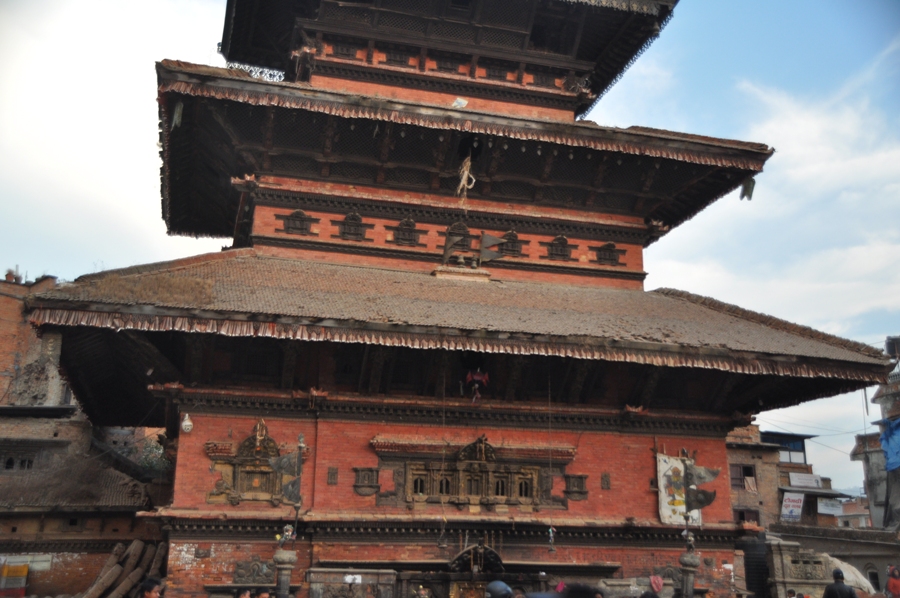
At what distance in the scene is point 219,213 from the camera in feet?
60.4

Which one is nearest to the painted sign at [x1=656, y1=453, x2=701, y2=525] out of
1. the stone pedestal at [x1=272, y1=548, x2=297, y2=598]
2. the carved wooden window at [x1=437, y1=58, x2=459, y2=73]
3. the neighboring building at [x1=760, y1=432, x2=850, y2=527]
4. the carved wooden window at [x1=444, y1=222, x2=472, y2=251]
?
the carved wooden window at [x1=444, y1=222, x2=472, y2=251]

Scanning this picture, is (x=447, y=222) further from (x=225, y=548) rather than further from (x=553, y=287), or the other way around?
(x=225, y=548)

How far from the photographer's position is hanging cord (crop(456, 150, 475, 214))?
14.8 metres

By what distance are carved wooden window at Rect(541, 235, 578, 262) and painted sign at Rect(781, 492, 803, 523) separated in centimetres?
3443

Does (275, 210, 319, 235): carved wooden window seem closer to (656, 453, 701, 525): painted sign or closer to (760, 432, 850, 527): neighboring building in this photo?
(656, 453, 701, 525): painted sign

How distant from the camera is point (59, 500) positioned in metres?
23.1

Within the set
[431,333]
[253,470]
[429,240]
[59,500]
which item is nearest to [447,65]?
[429,240]

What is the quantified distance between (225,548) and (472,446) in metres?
4.02

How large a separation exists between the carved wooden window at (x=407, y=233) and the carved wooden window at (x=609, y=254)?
3.50 metres

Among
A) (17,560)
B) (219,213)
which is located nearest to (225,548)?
(219,213)

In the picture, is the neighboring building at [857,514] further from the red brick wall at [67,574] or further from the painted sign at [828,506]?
the red brick wall at [67,574]

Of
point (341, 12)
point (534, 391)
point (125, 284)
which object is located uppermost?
point (341, 12)

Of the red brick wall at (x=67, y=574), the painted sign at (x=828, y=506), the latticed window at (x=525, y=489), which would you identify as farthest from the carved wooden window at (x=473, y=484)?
the painted sign at (x=828, y=506)

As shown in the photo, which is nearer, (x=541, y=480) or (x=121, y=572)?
(x=541, y=480)
